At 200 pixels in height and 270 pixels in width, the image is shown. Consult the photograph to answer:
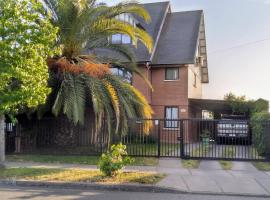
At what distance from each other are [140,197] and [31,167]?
4.77m

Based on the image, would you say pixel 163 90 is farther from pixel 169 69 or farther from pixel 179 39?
pixel 179 39

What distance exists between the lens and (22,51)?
11.3 metres

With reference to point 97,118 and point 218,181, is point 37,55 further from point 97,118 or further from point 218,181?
point 218,181

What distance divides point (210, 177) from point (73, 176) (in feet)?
12.8

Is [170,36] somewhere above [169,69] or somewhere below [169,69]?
above

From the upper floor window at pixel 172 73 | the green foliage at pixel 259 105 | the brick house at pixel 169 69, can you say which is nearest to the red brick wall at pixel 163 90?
the brick house at pixel 169 69

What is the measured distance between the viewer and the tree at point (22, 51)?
437 inches

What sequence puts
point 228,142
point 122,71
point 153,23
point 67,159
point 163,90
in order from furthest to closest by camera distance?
point 153,23, point 163,90, point 228,142, point 122,71, point 67,159

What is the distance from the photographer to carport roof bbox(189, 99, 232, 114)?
26.2 m

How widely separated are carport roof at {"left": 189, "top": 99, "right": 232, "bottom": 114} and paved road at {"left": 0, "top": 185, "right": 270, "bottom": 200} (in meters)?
17.3

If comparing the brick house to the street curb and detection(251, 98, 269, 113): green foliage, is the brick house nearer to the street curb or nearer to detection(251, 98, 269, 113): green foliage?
detection(251, 98, 269, 113): green foliage

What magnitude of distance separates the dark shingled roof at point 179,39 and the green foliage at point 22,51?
1416 centimetres

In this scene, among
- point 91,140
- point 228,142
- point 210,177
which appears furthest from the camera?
point 228,142

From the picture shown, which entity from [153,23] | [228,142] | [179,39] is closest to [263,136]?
[228,142]
